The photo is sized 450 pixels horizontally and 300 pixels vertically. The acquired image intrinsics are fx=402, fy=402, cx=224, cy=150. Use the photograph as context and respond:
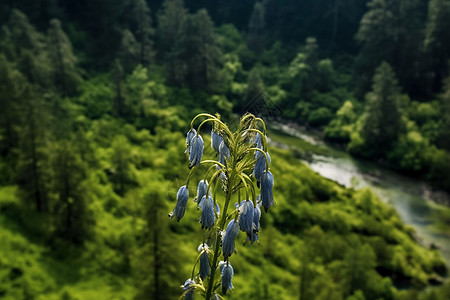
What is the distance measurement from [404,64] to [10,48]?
2959 centimetres

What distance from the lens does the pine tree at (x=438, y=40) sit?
30.9 metres

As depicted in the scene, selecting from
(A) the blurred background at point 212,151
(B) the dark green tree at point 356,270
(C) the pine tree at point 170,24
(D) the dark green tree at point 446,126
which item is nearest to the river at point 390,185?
(A) the blurred background at point 212,151

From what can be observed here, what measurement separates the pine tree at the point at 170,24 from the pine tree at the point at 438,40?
2021 cm

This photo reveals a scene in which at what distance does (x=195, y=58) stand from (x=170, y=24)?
8.20 metres

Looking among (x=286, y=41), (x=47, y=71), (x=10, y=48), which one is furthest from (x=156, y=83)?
(x=286, y=41)

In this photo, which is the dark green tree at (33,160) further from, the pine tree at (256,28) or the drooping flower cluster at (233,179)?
the pine tree at (256,28)

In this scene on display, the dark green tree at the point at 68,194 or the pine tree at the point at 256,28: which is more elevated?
the pine tree at the point at 256,28

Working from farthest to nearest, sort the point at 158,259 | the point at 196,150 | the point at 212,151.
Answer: the point at 158,259, the point at 212,151, the point at 196,150

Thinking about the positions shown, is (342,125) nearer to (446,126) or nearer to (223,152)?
(446,126)

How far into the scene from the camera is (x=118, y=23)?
120 feet

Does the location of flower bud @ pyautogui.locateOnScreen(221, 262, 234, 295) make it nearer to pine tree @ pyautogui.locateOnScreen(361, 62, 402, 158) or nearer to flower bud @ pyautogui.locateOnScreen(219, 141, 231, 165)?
flower bud @ pyautogui.locateOnScreen(219, 141, 231, 165)

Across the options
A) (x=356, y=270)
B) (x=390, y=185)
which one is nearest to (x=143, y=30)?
(x=390, y=185)

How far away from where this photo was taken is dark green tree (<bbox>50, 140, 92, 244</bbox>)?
41.8ft

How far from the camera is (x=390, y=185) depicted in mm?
20891
